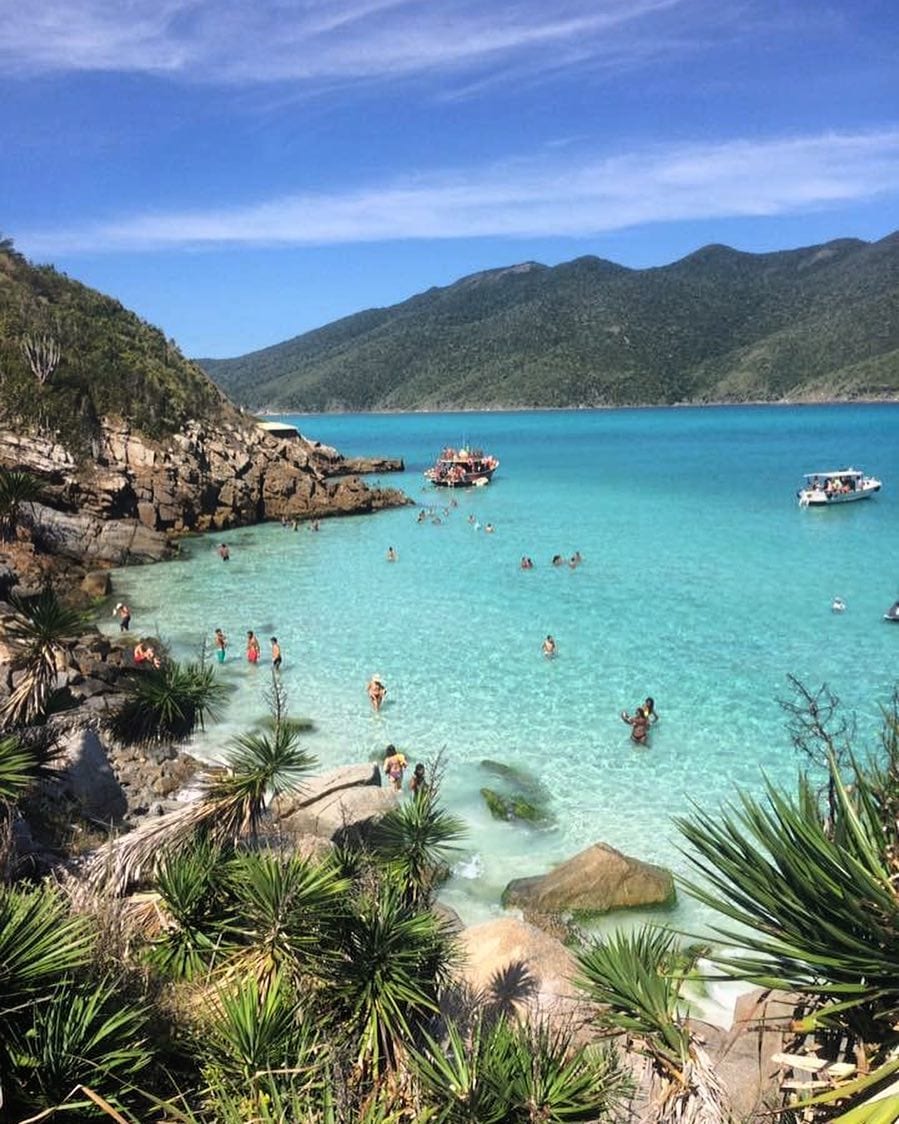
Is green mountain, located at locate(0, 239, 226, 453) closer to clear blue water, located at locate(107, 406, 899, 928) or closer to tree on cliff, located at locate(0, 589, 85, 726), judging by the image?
clear blue water, located at locate(107, 406, 899, 928)

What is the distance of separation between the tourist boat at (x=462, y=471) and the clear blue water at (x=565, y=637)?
10.8 metres

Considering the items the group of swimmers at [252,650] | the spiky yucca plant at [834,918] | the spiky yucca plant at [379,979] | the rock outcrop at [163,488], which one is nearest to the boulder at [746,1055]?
the spiky yucca plant at [379,979]

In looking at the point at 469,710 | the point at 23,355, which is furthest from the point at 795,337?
the point at 469,710

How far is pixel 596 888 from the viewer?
38.5ft

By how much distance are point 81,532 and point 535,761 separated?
1001 inches

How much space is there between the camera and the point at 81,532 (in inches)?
1373

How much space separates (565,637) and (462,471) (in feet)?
140

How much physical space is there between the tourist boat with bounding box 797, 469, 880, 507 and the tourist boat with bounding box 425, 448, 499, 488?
993 inches

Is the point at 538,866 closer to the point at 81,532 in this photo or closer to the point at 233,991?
the point at 233,991

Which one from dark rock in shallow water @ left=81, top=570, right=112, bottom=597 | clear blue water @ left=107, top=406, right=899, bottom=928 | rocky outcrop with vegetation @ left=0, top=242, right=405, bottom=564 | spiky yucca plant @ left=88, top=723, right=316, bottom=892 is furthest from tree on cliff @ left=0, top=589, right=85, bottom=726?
rocky outcrop with vegetation @ left=0, top=242, right=405, bottom=564

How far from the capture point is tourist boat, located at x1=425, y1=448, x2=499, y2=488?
215 ft

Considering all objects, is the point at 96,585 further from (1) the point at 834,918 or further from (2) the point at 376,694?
(1) the point at 834,918

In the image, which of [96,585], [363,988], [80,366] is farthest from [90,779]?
[80,366]

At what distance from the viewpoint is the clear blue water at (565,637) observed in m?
15.9
